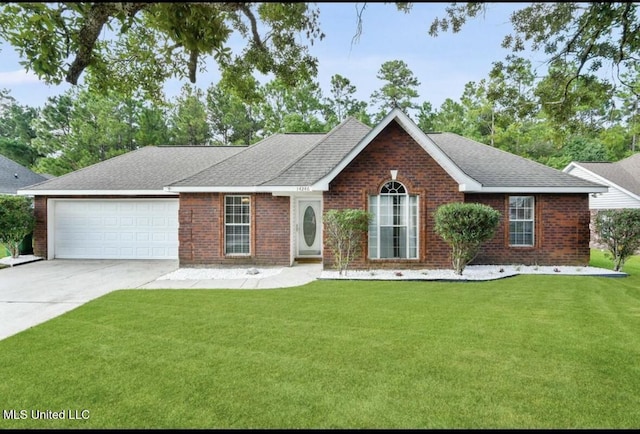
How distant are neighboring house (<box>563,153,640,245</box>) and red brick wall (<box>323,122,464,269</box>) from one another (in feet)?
40.3

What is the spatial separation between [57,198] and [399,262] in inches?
530

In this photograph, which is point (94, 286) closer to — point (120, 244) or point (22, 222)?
point (120, 244)

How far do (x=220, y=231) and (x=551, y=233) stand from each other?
11.3m

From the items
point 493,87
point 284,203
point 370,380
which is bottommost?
point 370,380

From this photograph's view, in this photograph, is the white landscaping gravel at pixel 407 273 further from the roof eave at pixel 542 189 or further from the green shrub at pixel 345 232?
the roof eave at pixel 542 189

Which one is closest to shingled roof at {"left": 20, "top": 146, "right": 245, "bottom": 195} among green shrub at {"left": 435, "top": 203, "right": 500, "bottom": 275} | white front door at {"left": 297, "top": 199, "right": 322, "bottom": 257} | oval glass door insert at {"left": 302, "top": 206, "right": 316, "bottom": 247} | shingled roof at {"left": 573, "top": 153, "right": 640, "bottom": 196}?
white front door at {"left": 297, "top": 199, "right": 322, "bottom": 257}

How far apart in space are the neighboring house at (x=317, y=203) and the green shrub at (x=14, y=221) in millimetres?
682

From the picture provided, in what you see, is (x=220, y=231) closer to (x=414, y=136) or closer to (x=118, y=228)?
(x=118, y=228)

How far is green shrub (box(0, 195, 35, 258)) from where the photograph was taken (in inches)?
458

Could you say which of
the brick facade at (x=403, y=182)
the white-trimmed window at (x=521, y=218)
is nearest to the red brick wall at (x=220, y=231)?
the brick facade at (x=403, y=182)

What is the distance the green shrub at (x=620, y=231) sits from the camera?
9.88 metres

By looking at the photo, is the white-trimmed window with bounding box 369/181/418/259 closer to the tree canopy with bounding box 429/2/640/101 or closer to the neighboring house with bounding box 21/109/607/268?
the neighboring house with bounding box 21/109/607/268

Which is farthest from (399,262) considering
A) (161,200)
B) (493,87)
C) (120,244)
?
(120,244)

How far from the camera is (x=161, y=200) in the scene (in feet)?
42.4
